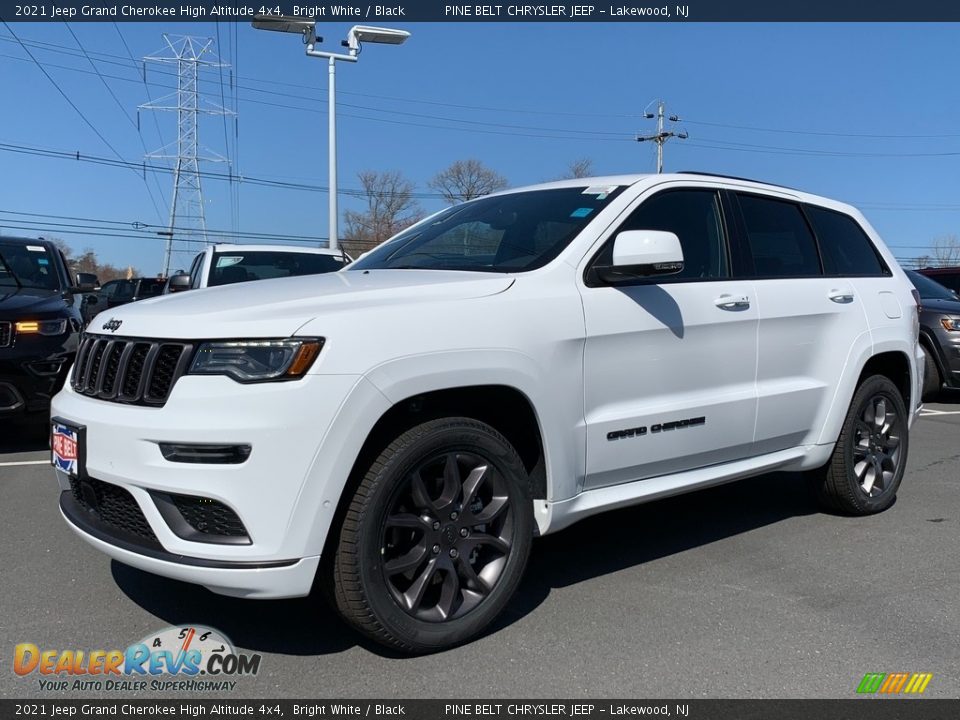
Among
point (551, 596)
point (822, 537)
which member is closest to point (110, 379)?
point (551, 596)

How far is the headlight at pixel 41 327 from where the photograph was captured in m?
6.40

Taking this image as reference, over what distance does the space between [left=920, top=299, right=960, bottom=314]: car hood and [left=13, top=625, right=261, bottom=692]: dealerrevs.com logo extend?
10.00 m

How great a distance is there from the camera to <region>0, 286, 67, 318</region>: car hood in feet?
21.2

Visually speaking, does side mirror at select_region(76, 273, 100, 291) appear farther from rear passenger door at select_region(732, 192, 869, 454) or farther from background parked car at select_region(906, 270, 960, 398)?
background parked car at select_region(906, 270, 960, 398)

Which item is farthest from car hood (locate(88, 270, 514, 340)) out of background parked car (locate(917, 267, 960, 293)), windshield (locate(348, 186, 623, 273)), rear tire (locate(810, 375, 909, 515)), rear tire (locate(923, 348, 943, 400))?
background parked car (locate(917, 267, 960, 293))

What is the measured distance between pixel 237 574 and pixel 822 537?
10.8ft

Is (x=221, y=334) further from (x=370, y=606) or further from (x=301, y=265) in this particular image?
(x=301, y=265)

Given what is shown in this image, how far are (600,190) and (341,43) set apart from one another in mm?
15975

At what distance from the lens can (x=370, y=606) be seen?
109 inches

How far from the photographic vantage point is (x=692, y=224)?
4.04m

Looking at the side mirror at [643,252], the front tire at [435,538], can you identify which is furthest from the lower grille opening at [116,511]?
the side mirror at [643,252]

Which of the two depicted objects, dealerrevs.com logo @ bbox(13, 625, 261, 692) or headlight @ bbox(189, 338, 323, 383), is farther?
dealerrevs.com logo @ bbox(13, 625, 261, 692)

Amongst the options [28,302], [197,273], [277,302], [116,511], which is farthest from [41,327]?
[277,302]

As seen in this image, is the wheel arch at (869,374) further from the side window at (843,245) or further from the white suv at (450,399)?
the side window at (843,245)
